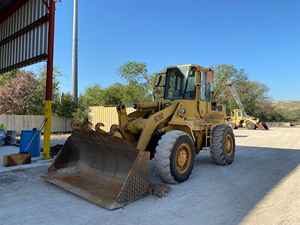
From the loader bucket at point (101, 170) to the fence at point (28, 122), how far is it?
48.6ft

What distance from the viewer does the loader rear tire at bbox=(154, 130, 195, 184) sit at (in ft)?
19.6

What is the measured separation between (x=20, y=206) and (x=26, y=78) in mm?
21898

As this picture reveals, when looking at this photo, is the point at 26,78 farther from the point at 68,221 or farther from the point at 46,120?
the point at 68,221

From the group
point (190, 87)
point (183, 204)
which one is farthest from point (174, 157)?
point (190, 87)

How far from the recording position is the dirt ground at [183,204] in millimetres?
4422

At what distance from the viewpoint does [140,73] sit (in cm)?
4003

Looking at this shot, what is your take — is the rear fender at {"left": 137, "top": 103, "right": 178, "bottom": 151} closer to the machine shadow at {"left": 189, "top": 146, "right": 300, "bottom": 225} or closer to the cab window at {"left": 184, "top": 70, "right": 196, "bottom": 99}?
the cab window at {"left": 184, "top": 70, "right": 196, "bottom": 99}

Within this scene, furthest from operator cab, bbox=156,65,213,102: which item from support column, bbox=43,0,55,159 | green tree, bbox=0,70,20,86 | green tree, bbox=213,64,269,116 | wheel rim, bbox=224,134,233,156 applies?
green tree, bbox=213,64,269,116

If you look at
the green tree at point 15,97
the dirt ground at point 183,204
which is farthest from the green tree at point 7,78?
the dirt ground at point 183,204

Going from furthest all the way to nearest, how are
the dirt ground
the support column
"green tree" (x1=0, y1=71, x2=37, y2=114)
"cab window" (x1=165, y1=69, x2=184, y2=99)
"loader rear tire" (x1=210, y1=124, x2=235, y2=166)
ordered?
1. "green tree" (x1=0, y1=71, x2=37, y2=114)
2. the support column
3. "loader rear tire" (x1=210, y1=124, x2=235, y2=166)
4. "cab window" (x1=165, y1=69, x2=184, y2=99)
5. the dirt ground

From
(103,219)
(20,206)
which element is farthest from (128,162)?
(20,206)

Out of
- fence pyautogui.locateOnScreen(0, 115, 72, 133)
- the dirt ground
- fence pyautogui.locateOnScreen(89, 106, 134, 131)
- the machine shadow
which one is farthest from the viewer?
fence pyautogui.locateOnScreen(89, 106, 134, 131)

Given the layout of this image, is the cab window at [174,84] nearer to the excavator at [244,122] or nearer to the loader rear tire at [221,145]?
the loader rear tire at [221,145]

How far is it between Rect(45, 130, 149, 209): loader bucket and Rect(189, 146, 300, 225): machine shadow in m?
1.33
